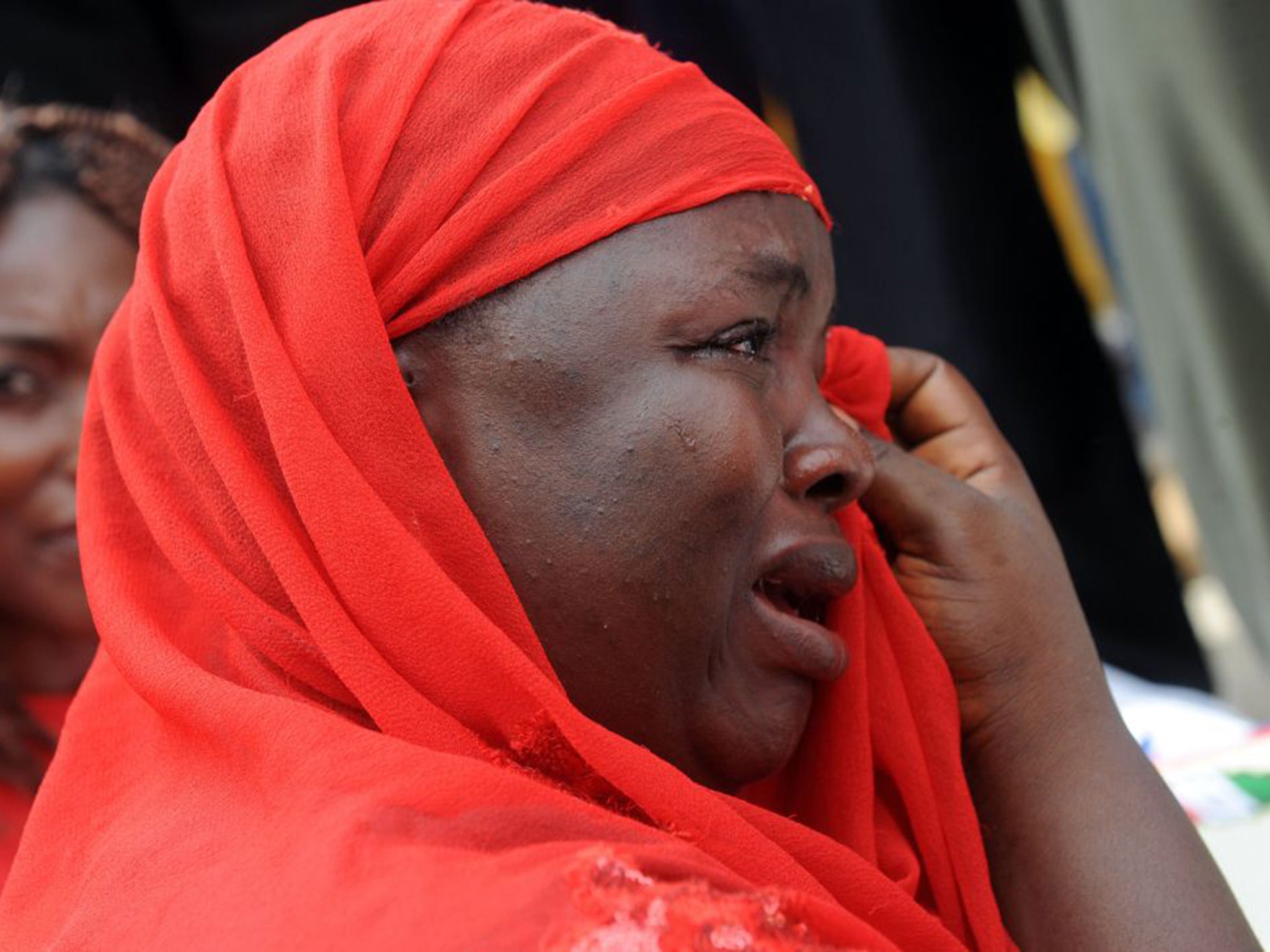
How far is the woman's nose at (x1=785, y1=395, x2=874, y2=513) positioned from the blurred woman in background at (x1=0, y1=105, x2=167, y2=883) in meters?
1.48

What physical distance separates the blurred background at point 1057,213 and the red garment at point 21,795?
879mm

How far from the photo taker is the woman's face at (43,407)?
2498 millimetres

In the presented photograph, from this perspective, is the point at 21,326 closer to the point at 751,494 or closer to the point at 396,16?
the point at 396,16

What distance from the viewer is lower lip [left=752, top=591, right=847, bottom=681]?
1.49 meters

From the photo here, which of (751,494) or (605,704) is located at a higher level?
(751,494)

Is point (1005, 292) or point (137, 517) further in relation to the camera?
point (1005, 292)

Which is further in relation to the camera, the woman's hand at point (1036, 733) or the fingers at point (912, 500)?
the fingers at point (912, 500)

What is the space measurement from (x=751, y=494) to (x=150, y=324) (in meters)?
0.65

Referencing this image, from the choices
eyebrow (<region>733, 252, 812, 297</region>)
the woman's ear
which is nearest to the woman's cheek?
the woman's ear

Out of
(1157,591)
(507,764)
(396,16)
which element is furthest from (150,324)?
(1157,591)

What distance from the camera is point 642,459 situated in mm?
1409

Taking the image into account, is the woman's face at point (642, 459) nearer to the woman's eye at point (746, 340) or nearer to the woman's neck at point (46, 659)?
the woman's eye at point (746, 340)

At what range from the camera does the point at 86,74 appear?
3869mm

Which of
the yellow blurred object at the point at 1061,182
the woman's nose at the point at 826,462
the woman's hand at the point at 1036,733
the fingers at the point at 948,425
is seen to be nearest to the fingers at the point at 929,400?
the fingers at the point at 948,425
